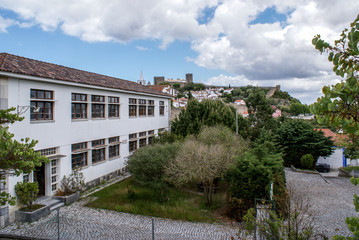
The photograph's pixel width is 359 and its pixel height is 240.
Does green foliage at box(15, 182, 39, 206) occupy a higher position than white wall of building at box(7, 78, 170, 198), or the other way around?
white wall of building at box(7, 78, 170, 198)

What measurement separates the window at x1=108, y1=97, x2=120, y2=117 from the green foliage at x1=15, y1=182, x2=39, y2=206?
27.1ft

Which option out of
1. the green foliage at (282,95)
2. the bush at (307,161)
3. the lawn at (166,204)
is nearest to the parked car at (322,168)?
the bush at (307,161)

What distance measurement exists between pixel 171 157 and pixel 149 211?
3.17m

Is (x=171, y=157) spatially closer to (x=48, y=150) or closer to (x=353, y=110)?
(x=48, y=150)

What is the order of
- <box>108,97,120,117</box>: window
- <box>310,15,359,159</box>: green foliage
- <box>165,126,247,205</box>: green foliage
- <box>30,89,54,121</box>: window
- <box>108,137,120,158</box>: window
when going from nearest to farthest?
<box>310,15,359,159</box>: green foliage, <box>30,89,54,121</box>: window, <box>165,126,247,205</box>: green foliage, <box>108,97,120,117</box>: window, <box>108,137,120,158</box>: window

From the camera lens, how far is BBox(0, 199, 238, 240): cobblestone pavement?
962cm

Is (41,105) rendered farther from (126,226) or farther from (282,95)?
(282,95)

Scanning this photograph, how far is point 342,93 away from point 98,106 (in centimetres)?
1692


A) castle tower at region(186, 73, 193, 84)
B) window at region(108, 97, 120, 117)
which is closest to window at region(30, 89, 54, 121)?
window at region(108, 97, 120, 117)

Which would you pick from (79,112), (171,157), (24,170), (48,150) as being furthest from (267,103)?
(24,170)

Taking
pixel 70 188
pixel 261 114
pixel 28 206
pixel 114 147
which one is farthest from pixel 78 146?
pixel 261 114

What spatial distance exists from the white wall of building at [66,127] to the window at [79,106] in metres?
0.26

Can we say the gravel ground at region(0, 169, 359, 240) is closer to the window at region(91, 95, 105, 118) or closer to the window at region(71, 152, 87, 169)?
the window at region(71, 152, 87, 169)

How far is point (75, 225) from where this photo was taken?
1055cm
